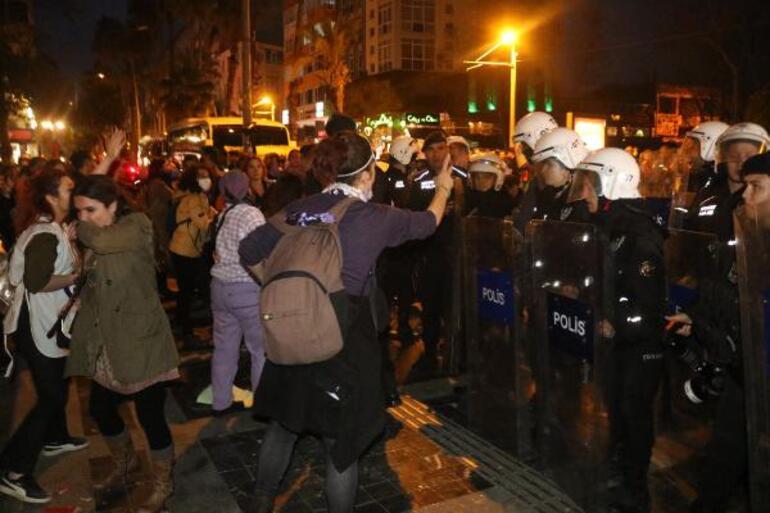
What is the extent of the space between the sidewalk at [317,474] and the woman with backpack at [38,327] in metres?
0.21

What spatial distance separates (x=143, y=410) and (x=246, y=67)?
55.3 ft

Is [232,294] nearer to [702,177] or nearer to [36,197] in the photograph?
[36,197]

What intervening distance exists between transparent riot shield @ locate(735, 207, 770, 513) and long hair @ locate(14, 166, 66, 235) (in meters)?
3.73

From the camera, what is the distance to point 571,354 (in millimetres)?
4113

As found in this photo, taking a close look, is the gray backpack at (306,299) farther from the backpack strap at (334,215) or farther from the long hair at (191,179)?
the long hair at (191,179)

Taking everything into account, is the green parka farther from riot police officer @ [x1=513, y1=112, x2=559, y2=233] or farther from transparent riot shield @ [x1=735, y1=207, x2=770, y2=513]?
transparent riot shield @ [x1=735, y1=207, x2=770, y2=513]

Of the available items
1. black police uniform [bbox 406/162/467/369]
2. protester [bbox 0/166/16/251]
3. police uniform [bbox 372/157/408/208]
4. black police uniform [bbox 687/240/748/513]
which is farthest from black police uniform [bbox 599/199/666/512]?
protester [bbox 0/166/16/251]

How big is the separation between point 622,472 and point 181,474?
2.72 metres

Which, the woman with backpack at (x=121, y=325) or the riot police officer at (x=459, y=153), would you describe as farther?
the riot police officer at (x=459, y=153)

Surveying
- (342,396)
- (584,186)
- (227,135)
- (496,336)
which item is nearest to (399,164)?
(496,336)

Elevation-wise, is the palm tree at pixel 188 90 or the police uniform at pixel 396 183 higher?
the palm tree at pixel 188 90

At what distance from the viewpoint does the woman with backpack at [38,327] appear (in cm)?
431

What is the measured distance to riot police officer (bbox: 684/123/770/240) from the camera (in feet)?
15.8

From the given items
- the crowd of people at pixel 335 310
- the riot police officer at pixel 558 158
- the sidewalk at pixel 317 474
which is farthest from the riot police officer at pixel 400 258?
the riot police officer at pixel 558 158
